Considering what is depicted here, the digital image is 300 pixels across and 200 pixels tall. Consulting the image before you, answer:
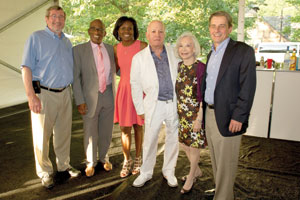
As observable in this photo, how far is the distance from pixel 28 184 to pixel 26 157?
85cm

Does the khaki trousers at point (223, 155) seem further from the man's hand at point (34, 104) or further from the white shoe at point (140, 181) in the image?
the man's hand at point (34, 104)

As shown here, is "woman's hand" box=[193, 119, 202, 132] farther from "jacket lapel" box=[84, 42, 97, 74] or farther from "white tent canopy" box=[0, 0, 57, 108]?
"white tent canopy" box=[0, 0, 57, 108]

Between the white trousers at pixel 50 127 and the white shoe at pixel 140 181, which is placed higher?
the white trousers at pixel 50 127

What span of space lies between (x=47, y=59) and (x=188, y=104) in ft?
4.73

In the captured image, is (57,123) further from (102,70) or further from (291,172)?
(291,172)

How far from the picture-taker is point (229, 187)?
2084mm

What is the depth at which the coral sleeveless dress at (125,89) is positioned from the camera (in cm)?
271

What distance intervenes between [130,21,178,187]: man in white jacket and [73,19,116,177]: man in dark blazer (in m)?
0.44

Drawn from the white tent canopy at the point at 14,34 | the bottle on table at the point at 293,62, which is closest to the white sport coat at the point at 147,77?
the bottle on table at the point at 293,62

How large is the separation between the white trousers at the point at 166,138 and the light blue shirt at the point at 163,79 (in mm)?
72

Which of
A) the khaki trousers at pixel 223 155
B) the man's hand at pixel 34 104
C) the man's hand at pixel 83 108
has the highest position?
the man's hand at pixel 34 104

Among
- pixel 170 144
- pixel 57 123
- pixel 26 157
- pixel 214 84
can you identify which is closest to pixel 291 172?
pixel 170 144

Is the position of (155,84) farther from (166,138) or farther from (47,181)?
(47,181)

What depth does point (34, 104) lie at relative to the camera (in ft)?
7.94
